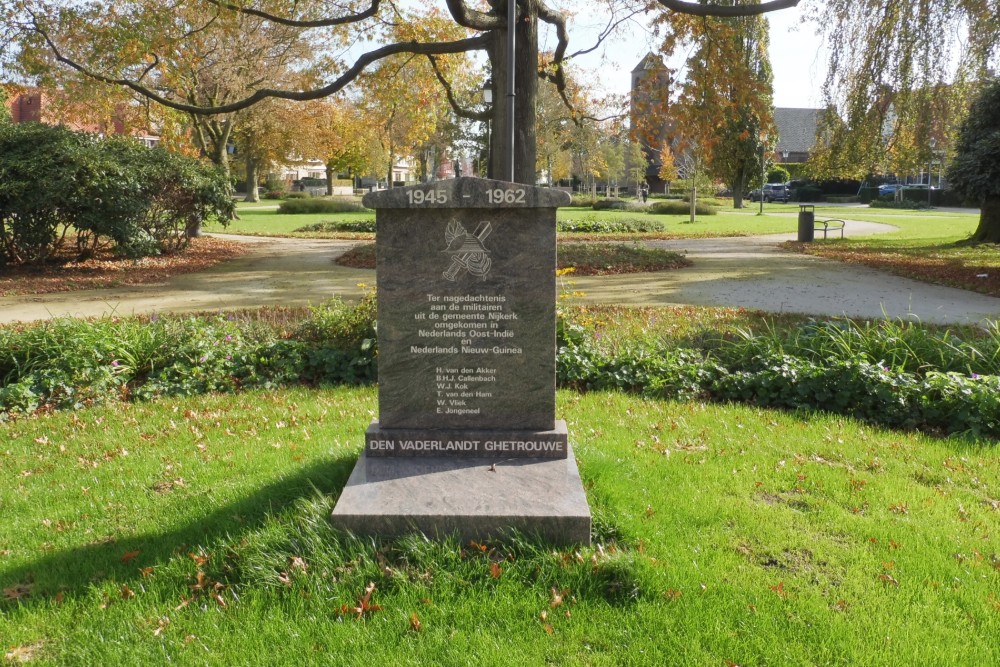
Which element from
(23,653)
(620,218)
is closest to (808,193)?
(620,218)

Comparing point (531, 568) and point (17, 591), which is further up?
point (531, 568)

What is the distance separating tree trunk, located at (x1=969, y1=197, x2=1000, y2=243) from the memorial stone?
21248mm

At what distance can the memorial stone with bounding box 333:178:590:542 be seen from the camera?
4.40 metres

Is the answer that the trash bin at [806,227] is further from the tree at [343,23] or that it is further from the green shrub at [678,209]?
the green shrub at [678,209]

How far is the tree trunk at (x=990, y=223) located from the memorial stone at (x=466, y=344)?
837 inches

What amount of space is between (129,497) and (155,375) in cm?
308

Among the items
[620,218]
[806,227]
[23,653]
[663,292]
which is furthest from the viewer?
[620,218]

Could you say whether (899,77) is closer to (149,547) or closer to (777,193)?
(149,547)

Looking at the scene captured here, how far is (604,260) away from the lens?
17.4 meters

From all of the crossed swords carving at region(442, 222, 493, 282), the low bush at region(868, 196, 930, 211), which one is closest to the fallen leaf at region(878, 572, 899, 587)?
the crossed swords carving at region(442, 222, 493, 282)

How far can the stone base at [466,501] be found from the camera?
3.87 metres

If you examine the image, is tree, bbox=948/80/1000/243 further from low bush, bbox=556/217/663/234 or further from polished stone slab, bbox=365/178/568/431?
polished stone slab, bbox=365/178/568/431

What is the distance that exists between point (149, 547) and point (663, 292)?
10680 mm

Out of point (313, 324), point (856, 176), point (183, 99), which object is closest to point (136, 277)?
point (313, 324)
